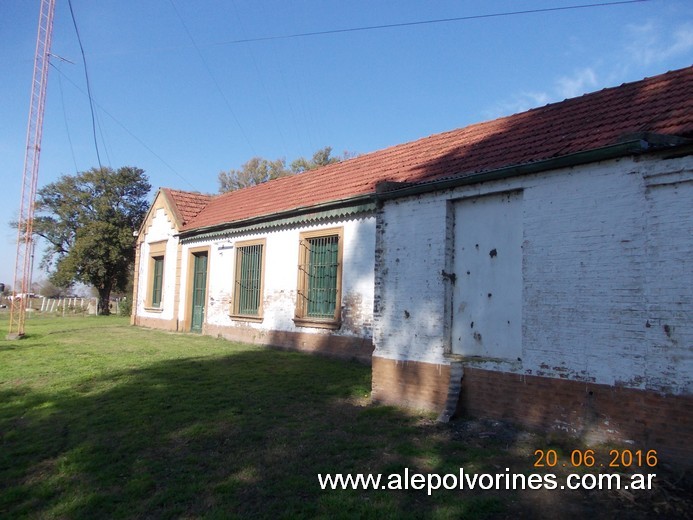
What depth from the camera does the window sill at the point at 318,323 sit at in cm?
1173

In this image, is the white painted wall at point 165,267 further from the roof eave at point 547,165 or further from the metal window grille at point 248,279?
the roof eave at point 547,165

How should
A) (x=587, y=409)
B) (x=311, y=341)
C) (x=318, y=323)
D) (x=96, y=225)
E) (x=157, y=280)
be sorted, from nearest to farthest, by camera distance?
(x=587, y=409) < (x=318, y=323) < (x=311, y=341) < (x=157, y=280) < (x=96, y=225)

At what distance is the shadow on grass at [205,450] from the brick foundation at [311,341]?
1951mm

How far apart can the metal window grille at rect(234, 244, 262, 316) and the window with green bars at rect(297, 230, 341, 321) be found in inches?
84.6

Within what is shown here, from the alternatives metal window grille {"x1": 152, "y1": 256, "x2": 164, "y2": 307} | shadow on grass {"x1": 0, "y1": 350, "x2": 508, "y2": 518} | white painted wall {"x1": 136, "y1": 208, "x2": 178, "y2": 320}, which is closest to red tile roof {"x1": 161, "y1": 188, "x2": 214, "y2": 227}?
white painted wall {"x1": 136, "y1": 208, "x2": 178, "y2": 320}

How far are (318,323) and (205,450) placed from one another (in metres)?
6.57

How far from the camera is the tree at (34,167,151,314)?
107 ft

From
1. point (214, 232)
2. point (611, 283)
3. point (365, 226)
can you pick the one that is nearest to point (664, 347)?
point (611, 283)

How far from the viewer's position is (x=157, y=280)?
2133 cm

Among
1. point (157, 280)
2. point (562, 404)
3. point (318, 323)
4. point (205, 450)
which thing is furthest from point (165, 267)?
point (562, 404)

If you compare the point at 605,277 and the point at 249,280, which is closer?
the point at 605,277

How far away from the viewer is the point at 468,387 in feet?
22.0
